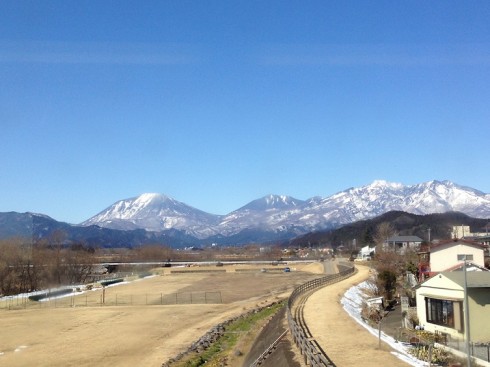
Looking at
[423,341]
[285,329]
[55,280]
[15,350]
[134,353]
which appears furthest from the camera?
[55,280]

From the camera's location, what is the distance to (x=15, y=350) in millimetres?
35688

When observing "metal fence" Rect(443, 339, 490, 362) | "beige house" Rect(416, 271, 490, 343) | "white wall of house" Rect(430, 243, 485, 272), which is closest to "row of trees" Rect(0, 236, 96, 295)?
"white wall of house" Rect(430, 243, 485, 272)

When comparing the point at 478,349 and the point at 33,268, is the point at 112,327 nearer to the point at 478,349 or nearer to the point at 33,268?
the point at 478,349

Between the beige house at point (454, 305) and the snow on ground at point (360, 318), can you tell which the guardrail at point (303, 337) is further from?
the beige house at point (454, 305)

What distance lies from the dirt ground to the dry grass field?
8.86 metres

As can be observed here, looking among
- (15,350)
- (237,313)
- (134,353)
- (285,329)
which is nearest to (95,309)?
(237,313)

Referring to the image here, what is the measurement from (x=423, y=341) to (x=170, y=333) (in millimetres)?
21735

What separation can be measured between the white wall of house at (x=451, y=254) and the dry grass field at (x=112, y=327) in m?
18.3

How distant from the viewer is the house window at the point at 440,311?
27.3m

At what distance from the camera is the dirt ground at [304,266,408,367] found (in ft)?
69.6

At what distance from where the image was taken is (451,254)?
5069cm

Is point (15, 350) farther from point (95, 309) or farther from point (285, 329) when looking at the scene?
point (95, 309)

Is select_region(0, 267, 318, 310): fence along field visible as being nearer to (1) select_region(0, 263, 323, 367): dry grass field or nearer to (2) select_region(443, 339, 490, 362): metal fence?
(1) select_region(0, 263, 323, 367): dry grass field

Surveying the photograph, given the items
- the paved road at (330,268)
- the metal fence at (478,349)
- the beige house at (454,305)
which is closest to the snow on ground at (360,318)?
the metal fence at (478,349)
